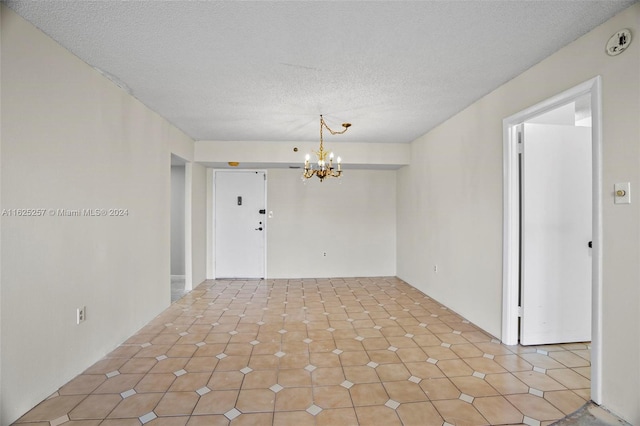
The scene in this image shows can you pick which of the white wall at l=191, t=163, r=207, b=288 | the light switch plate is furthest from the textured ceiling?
the white wall at l=191, t=163, r=207, b=288

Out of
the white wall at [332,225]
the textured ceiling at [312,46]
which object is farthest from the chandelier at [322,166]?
the white wall at [332,225]

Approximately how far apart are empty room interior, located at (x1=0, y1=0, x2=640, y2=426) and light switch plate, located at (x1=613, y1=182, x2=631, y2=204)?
0.01 metres

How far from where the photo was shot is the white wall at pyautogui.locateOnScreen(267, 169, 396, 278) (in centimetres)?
592

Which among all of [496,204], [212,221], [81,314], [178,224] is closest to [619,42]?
[496,204]

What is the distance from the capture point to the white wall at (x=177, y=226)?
604 centimetres

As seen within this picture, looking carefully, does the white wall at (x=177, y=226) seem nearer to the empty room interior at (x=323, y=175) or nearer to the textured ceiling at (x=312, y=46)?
the empty room interior at (x=323, y=175)

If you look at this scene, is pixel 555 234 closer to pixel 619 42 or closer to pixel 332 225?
pixel 619 42

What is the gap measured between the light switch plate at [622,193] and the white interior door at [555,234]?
96cm

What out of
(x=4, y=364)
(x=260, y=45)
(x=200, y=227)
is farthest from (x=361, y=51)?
(x=200, y=227)

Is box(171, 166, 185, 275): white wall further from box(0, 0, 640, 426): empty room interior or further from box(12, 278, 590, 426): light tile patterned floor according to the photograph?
box(12, 278, 590, 426): light tile patterned floor

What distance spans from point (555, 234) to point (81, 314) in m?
4.06

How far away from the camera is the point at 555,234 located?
114 inches

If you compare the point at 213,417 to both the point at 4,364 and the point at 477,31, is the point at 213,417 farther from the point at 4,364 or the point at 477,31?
the point at 477,31

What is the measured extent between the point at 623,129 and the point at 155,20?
9.39ft
